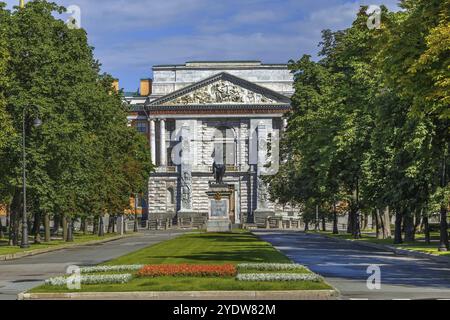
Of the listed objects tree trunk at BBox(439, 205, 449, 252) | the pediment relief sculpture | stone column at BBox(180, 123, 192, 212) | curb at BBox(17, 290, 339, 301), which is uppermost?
the pediment relief sculpture

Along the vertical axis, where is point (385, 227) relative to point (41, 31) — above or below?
below

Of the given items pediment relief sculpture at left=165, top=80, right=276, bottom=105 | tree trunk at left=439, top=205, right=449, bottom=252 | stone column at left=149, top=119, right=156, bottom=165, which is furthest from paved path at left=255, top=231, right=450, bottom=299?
stone column at left=149, top=119, right=156, bottom=165

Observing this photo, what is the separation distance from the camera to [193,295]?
80.2 ft

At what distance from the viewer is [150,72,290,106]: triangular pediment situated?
160 meters

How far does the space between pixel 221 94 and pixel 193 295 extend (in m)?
138

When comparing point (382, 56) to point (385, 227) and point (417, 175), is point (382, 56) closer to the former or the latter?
point (417, 175)

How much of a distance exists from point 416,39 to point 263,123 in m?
125

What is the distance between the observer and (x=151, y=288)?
25484 millimetres

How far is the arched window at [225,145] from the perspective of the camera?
165625 millimetres

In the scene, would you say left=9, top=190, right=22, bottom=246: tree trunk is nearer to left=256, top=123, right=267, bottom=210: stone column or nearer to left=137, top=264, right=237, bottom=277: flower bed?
left=137, top=264, right=237, bottom=277: flower bed

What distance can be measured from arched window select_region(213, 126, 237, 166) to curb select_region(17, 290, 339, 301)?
461 feet

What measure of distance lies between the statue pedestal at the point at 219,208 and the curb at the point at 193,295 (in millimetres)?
67442

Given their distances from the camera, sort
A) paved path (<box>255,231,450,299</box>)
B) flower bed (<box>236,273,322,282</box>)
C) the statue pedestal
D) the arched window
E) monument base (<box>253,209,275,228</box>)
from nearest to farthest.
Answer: paved path (<box>255,231,450,299</box>)
flower bed (<box>236,273,322,282</box>)
the statue pedestal
monument base (<box>253,209,275,228</box>)
the arched window
